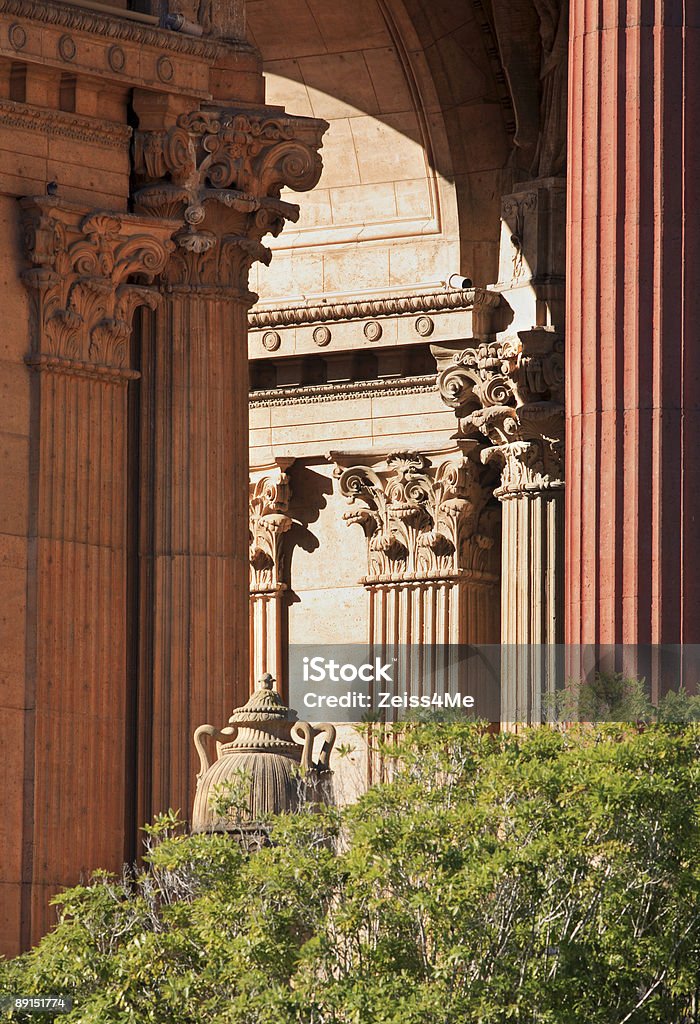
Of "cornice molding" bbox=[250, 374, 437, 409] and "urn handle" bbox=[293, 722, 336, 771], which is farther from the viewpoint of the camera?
"cornice molding" bbox=[250, 374, 437, 409]

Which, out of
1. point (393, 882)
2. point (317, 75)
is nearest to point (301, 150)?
point (393, 882)

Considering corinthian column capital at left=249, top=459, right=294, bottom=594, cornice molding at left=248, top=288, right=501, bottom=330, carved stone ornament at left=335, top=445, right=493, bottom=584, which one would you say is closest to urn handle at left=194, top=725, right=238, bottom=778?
carved stone ornament at left=335, top=445, right=493, bottom=584

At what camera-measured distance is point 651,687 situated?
29.3 metres

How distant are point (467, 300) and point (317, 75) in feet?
15.4

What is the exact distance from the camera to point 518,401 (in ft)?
151

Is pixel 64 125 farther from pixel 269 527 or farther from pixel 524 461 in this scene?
pixel 269 527

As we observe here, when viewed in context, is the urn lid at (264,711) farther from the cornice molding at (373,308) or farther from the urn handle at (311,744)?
the cornice molding at (373,308)

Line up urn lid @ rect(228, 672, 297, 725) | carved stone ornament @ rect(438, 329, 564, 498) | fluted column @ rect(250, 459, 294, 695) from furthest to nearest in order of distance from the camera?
1. fluted column @ rect(250, 459, 294, 695)
2. carved stone ornament @ rect(438, 329, 564, 498)
3. urn lid @ rect(228, 672, 297, 725)

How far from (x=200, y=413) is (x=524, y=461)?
557 inches

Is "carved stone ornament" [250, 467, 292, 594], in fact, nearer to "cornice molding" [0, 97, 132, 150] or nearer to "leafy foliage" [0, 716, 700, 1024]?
"cornice molding" [0, 97, 132, 150]

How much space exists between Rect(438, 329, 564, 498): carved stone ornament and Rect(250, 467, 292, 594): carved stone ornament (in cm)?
437

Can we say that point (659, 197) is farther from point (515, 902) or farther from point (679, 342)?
point (515, 902)

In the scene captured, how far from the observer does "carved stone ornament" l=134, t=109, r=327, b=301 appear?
32250 millimetres

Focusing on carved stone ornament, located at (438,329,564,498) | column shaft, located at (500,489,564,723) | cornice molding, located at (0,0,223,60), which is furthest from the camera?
column shaft, located at (500,489,564,723)
